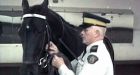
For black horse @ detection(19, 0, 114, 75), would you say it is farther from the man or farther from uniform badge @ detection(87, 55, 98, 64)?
uniform badge @ detection(87, 55, 98, 64)

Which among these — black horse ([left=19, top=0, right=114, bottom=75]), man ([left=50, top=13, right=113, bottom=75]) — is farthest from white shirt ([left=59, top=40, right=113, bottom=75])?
black horse ([left=19, top=0, right=114, bottom=75])

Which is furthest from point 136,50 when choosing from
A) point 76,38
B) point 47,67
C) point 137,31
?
point 47,67

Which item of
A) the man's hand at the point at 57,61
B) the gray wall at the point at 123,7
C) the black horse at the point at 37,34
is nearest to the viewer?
the black horse at the point at 37,34

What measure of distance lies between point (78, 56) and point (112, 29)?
3.73m

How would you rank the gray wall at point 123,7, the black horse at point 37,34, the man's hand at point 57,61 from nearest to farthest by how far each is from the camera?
1. the black horse at point 37,34
2. the man's hand at point 57,61
3. the gray wall at point 123,7

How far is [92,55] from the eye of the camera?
2773 millimetres

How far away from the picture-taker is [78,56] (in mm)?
3221

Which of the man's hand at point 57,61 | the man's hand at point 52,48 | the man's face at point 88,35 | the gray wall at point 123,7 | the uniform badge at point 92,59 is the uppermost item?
the man's face at point 88,35

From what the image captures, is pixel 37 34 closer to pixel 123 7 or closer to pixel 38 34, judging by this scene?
pixel 38 34

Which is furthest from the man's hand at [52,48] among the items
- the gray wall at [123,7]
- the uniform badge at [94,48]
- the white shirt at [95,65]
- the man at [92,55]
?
the gray wall at [123,7]

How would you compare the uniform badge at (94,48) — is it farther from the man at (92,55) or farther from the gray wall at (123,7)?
the gray wall at (123,7)

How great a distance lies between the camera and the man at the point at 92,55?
2752mm

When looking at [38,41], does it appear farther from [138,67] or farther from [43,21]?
[138,67]

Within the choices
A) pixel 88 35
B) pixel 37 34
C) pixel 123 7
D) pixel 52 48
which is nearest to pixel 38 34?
pixel 37 34
